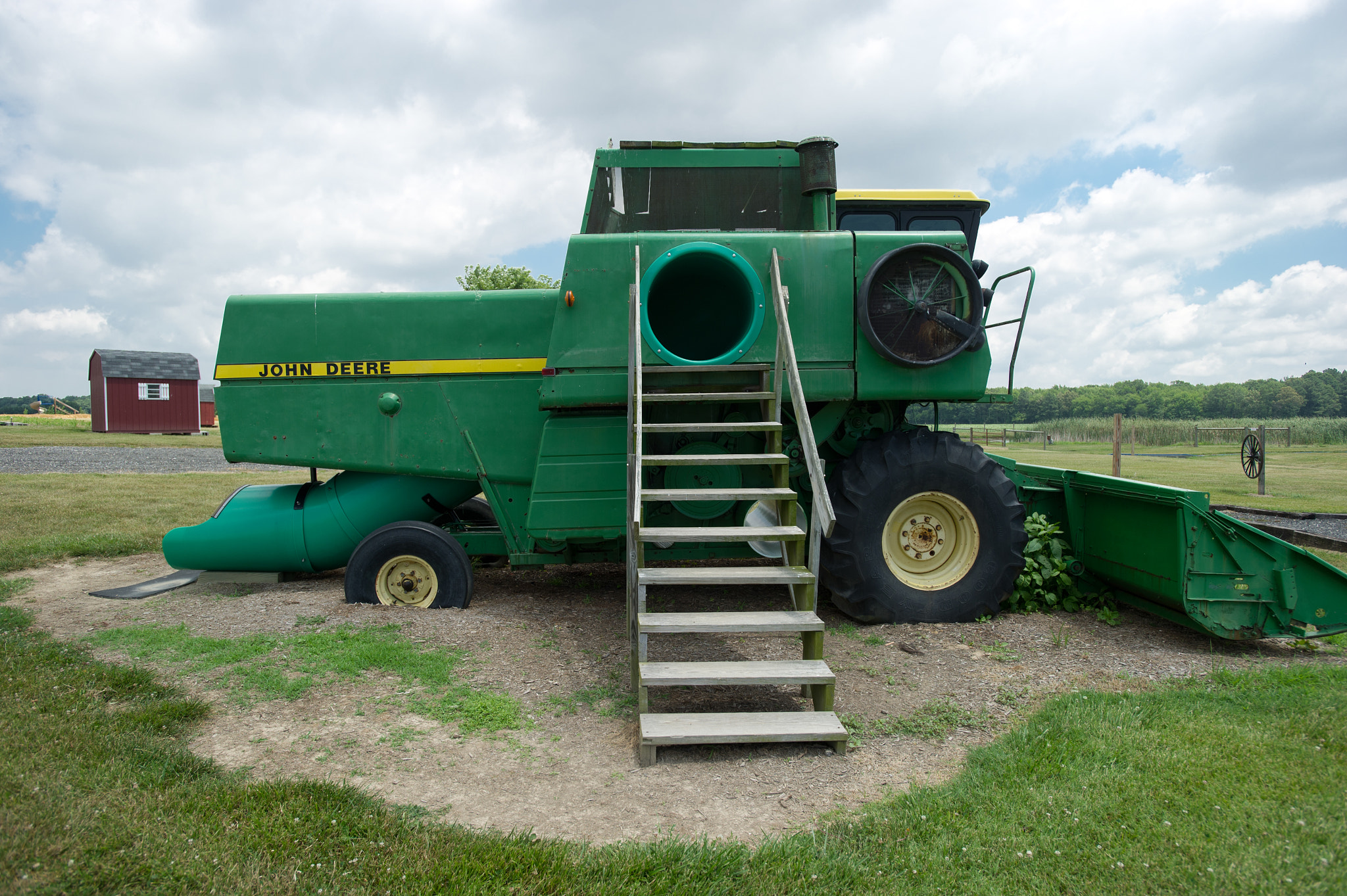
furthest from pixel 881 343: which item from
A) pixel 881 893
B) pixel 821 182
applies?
pixel 881 893

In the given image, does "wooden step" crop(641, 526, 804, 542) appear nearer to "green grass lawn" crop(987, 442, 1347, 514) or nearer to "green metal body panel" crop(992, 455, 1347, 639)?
"green metal body panel" crop(992, 455, 1347, 639)

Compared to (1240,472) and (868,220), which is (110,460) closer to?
(868,220)

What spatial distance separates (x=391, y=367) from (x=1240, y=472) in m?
23.0

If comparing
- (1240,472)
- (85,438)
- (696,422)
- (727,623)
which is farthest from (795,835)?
(85,438)

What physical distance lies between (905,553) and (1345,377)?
8015cm

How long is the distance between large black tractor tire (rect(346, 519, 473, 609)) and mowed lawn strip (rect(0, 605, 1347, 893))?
218cm

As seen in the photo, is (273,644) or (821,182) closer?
(273,644)

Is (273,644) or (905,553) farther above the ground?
(905,553)

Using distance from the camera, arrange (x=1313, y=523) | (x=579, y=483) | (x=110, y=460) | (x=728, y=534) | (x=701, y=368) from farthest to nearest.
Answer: (x=110, y=460), (x=1313, y=523), (x=579, y=483), (x=701, y=368), (x=728, y=534)

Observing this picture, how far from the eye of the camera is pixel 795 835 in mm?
2900

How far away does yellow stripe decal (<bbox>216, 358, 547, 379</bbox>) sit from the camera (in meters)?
6.00

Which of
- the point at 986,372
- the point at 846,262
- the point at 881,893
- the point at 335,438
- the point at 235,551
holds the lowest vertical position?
the point at 881,893

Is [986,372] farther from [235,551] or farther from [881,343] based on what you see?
[235,551]

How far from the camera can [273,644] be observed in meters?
4.97
